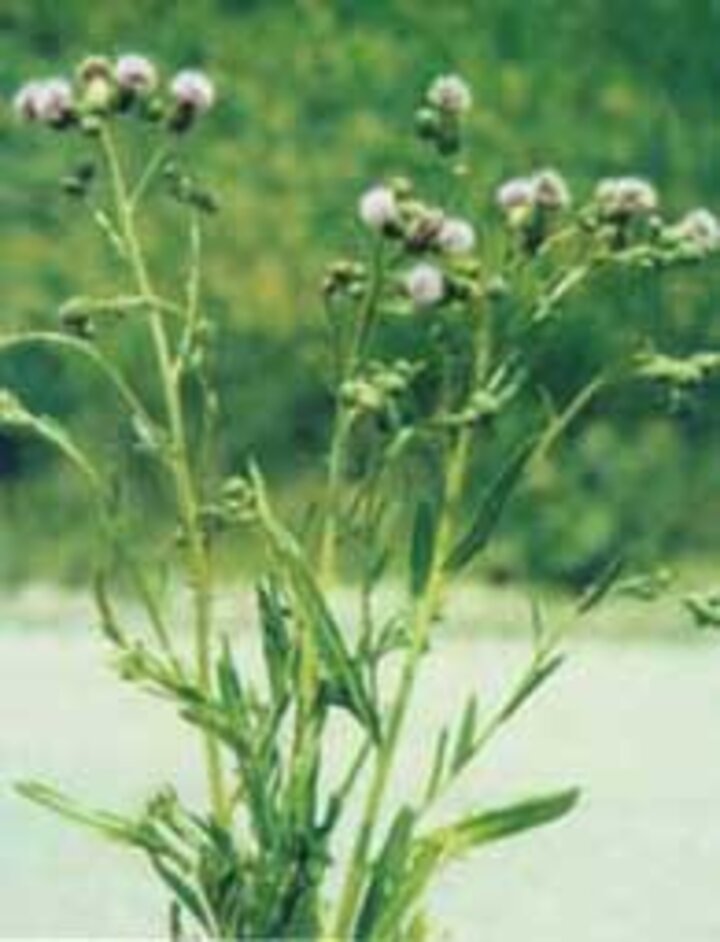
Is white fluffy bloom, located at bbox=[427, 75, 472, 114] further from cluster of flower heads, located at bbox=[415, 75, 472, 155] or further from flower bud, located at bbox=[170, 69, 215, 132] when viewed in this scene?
flower bud, located at bbox=[170, 69, 215, 132]

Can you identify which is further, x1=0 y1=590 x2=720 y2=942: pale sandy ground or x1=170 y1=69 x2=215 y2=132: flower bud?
x1=0 y1=590 x2=720 y2=942: pale sandy ground

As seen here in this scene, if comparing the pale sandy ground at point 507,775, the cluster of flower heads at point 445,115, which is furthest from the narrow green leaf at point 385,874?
the pale sandy ground at point 507,775

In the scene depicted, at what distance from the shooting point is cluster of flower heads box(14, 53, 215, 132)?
271cm

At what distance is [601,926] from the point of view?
397 cm

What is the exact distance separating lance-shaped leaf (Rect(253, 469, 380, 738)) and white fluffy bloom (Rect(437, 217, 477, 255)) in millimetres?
214

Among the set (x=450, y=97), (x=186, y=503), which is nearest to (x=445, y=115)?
(x=450, y=97)

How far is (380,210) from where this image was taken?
2605 mm

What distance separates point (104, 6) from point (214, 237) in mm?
640

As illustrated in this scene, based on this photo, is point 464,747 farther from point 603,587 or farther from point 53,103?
point 53,103

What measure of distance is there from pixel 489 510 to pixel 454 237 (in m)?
0.20

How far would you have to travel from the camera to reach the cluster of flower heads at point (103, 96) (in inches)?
106

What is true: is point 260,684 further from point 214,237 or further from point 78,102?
point 78,102

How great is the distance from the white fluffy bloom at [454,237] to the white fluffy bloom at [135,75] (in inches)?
10.0

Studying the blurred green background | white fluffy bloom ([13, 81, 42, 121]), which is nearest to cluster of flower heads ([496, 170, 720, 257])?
white fluffy bloom ([13, 81, 42, 121])
